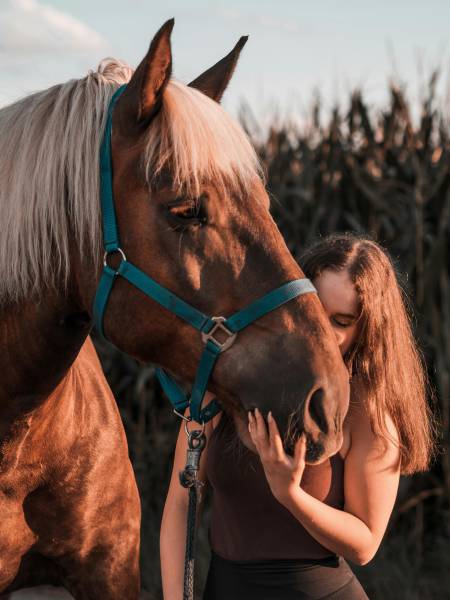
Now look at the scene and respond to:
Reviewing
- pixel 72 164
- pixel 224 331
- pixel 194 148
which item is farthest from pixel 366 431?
pixel 72 164

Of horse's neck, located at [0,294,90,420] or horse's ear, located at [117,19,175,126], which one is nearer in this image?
horse's ear, located at [117,19,175,126]

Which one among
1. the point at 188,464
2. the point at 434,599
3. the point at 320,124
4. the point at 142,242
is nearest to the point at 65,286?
the point at 142,242

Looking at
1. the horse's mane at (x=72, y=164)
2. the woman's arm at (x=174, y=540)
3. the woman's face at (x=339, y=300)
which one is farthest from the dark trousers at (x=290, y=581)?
the horse's mane at (x=72, y=164)

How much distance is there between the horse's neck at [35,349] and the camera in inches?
80.4

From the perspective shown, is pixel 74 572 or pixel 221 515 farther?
pixel 74 572

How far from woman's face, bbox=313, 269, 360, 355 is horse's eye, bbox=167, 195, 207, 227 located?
46 centimetres

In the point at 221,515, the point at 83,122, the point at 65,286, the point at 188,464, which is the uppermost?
the point at 83,122

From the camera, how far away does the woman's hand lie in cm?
172

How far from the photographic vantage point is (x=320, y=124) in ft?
18.3

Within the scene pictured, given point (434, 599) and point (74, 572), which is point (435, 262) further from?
point (74, 572)

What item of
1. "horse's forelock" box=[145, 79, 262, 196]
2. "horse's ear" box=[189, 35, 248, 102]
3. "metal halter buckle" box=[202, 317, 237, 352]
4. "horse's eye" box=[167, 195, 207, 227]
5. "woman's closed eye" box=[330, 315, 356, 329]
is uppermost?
"horse's ear" box=[189, 35, 248, 102]

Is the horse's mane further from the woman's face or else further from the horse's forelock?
the woman's face

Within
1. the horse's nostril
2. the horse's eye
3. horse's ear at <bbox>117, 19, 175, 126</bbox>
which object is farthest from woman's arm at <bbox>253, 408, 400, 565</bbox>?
horse's ear at <bbox>117, 19, 175, 126</bbox>

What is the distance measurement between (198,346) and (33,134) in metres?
0.70
